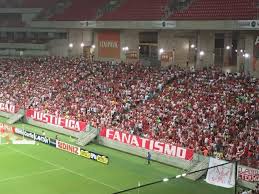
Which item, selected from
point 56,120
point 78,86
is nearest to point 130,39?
point 78,86

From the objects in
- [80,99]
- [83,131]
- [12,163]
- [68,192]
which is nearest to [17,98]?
[80,99]

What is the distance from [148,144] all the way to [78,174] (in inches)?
226

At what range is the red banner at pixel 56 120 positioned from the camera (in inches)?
1567

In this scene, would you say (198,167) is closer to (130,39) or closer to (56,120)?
(56,120)

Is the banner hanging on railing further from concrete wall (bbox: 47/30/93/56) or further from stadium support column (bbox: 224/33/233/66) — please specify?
concrete wall (bbox: 47/30/93/56)

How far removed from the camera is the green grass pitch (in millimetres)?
27375

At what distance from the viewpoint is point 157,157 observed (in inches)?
1296

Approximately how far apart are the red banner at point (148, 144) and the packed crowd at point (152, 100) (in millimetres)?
579

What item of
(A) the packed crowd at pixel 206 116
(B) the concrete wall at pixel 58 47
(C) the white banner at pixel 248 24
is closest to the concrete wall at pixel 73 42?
(B) the concrete wall at pixel 58 47

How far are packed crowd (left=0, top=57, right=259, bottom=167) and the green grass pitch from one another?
8.35 ft

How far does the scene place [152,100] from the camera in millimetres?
39188

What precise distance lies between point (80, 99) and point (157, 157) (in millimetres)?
13127

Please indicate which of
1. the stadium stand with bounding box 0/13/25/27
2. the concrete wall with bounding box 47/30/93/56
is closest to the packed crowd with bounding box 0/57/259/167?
the concrete wall with bounding box 47/30/93/56

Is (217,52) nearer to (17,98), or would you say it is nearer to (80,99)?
(80,99)
